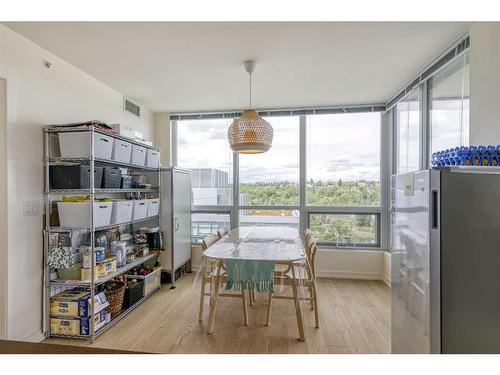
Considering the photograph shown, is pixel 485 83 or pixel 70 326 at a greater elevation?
pixel 485 83

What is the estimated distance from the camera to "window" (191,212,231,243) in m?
4.41

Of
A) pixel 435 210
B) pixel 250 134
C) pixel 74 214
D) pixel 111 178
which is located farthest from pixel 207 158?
pixel 435 210

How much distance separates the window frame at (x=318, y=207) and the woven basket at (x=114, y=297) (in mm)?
1775

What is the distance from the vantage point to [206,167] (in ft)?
14.5

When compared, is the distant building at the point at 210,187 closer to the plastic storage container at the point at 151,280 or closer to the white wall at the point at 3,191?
the plastic storage container at the point at 151,280

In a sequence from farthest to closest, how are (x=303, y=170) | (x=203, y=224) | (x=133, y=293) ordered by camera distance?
1. (x=203, y=224)
2. (x=303, y=170)
3. (x=133, y=293)

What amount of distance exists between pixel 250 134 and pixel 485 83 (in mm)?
1715

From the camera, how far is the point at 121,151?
2.87m

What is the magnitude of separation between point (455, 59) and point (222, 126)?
2.93 metres

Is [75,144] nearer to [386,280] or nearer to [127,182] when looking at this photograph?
[127,182]

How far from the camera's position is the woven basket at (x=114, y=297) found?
2.70m

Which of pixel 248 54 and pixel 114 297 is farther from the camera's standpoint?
pixel 114 297
